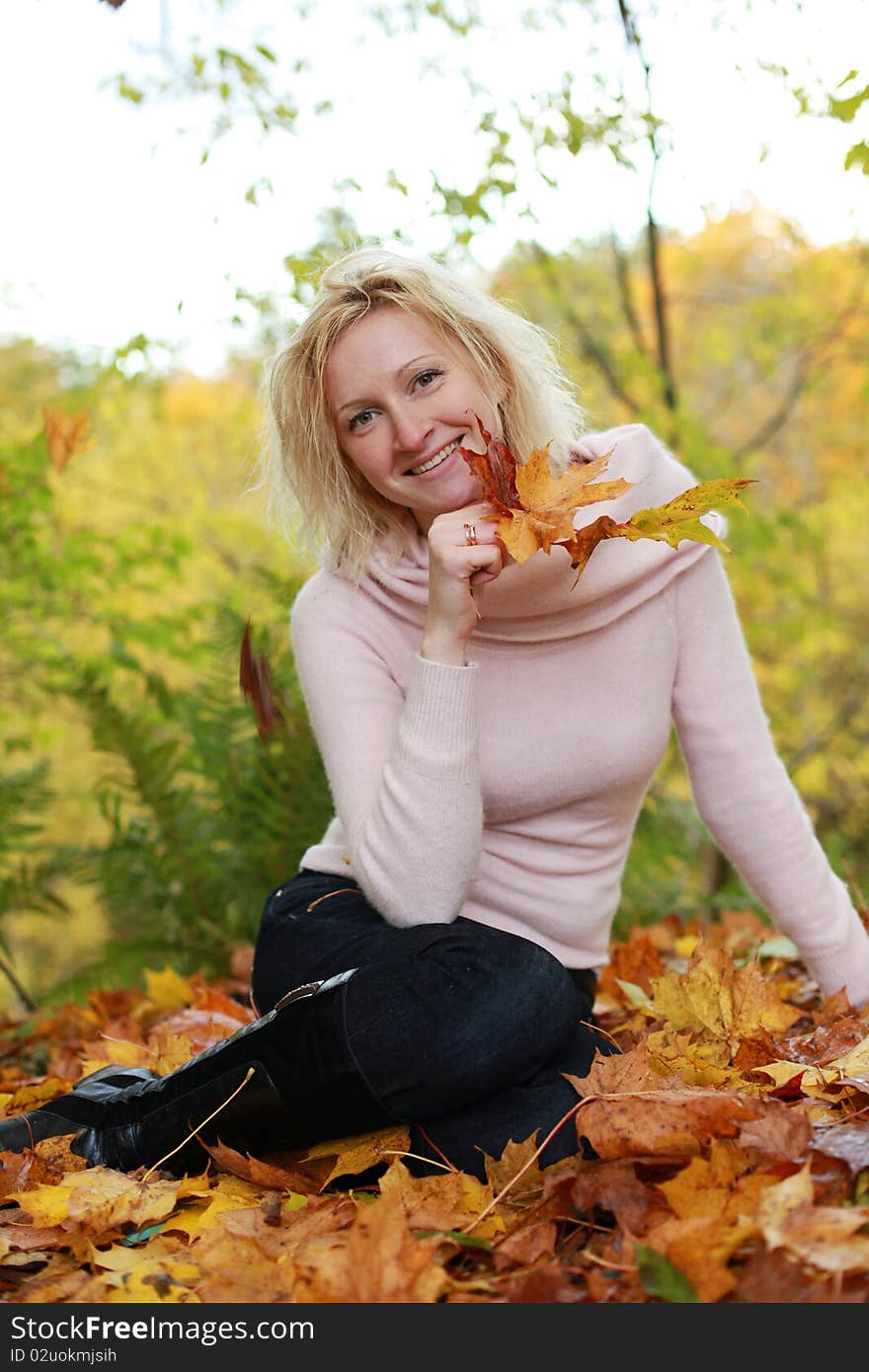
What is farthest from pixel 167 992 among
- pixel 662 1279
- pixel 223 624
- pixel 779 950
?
pixel 662 1279

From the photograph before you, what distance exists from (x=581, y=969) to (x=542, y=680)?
523 mm

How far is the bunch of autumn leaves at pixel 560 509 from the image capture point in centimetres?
157

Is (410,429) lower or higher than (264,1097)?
higher

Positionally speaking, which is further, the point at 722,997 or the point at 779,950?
the point at 779,950

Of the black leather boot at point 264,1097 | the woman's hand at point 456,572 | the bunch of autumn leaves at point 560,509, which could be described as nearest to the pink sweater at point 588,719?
the woman's hand at point 456,572

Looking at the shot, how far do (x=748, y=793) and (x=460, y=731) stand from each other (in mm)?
570

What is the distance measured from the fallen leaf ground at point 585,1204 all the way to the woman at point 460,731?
95 mm

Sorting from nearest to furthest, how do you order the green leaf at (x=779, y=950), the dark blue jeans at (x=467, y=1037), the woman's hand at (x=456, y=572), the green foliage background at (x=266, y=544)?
the dark blue jeans at (x=467, y=1037) → the woman's hand at (x=456, y=572) → the green leaf at (x=779, y=950) → the green foliage background at (x=266, y=544)

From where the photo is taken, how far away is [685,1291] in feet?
3.47

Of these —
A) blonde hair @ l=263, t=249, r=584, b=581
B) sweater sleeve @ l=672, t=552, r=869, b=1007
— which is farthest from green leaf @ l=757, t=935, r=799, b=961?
blonde hair @ l=263, t=249, r=584, b=581

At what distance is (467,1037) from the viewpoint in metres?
1.48

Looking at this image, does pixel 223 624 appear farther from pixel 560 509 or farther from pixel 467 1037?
pixel 467 1037

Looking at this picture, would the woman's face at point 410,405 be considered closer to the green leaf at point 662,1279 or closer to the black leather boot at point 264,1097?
the black leather boot at point 264,1097

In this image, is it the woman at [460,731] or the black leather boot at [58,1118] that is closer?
the woman at [460,731]
